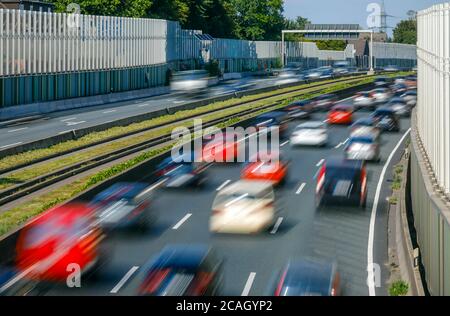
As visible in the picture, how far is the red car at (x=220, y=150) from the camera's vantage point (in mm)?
57156

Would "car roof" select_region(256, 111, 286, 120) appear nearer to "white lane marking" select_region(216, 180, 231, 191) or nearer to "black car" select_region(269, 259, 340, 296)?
"white lane marking" select_region(216, 180, 231, 191)

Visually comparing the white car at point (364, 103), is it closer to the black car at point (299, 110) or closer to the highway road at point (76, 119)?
the black car at point (299, 110)

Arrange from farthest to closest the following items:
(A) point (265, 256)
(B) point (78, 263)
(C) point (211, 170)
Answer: (C) point (211, 170) → (A) point (265, 256) → (B) point (78, 263)

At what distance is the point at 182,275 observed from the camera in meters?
23.9

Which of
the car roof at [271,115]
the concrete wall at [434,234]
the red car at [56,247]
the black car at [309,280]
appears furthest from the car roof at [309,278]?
the car roof at [271,115]

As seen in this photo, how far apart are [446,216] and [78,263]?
13.5m

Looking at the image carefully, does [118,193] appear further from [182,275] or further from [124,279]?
[182,275]

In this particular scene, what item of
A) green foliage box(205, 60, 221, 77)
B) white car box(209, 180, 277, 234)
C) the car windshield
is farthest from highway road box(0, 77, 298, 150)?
green foliage box(205, 60, 221, 77)

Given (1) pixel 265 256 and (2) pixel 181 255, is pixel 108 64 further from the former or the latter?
(2) pixel 181 255

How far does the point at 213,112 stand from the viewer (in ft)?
298

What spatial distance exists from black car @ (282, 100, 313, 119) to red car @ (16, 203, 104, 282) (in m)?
49.9

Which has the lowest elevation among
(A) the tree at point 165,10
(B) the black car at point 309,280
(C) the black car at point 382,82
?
(B) the black car at point 309,280

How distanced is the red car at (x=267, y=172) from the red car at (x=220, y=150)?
6.84 m
